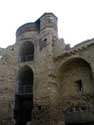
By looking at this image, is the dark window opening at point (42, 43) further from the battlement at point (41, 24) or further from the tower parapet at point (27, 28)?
the tower parapet at point (27, 28)

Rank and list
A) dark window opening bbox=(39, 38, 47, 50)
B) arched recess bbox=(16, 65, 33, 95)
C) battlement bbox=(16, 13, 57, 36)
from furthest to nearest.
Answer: arched recess bbox=(16, 65, 33, 95)
battlement bbox=(16, 13, 57, 36)
dark window opening bbox=(39, 38, 47, 50)

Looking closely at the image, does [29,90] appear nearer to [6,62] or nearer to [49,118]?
[49,118]

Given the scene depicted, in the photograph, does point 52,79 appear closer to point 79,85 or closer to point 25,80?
point 79,85

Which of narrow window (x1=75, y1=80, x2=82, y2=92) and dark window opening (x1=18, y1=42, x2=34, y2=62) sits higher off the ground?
dark window opening (x1=18, y1=42, x2=34, y2=62)

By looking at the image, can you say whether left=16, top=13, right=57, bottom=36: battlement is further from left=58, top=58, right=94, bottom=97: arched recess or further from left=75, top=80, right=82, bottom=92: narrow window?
left=75, top=80, right=82, bottom=92: narrow window

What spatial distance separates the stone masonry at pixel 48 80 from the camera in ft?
44.4

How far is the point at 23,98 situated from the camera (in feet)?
63.2

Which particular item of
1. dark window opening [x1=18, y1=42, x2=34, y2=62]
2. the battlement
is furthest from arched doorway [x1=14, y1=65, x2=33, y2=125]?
the battlement

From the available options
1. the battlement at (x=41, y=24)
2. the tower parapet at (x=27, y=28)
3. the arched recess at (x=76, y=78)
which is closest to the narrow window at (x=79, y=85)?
the arched recess at (x=76, y=78)

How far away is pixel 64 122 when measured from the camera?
49.3 ft

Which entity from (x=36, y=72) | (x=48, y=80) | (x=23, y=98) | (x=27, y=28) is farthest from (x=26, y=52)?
(x=48, y=80)

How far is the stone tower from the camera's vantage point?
1595cm

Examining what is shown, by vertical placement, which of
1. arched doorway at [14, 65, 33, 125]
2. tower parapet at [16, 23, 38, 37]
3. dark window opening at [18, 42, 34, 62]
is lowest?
arched doorway at [14, 65, 33, 125]

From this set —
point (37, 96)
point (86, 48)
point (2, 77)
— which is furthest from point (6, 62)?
point (86, 48)
